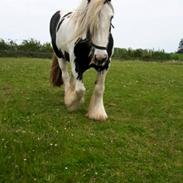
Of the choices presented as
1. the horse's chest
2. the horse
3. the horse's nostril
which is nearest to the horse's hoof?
the horse

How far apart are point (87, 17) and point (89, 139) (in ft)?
7.62

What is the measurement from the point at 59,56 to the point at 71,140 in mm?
3648

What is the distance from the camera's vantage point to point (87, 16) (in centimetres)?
998

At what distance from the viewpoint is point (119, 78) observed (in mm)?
17859

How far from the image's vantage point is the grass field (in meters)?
8.34

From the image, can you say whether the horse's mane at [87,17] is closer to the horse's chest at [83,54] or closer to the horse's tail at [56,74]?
the horse's chest at [83,54]

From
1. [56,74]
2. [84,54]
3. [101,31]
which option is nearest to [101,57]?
[101,31]

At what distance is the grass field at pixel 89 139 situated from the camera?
8336mm

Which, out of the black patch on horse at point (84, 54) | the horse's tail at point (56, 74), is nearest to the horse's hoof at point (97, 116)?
the black patch on horse at point (84, 54)

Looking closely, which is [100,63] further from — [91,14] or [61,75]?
[61,75]

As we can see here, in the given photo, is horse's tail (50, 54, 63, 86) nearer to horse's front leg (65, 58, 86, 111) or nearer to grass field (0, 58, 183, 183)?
grass field (0, 58, 183, 183)

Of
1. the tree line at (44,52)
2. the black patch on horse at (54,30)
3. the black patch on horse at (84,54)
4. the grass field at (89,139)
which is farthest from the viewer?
the tree line at (44,52)

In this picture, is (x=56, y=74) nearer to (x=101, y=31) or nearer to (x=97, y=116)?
(x=97, y=116)

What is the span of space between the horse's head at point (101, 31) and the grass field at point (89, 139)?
4.77 feet
